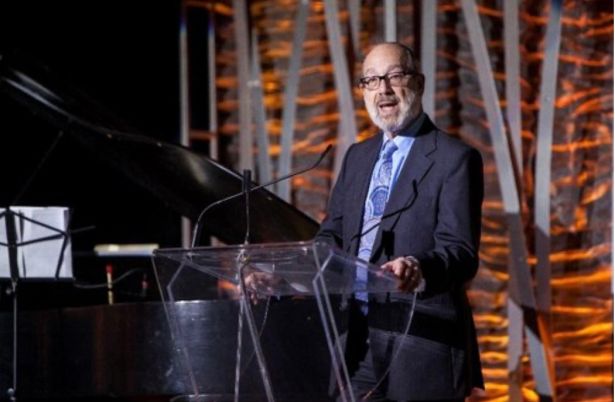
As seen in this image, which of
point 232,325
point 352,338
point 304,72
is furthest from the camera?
point 304,72

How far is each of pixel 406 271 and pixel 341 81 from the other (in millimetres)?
3357

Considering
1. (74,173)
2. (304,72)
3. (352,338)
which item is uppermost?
(304,72)

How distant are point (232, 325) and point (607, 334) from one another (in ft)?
6.60

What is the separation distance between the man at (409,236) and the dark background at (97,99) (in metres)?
2.71

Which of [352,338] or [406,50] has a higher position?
[406,50]

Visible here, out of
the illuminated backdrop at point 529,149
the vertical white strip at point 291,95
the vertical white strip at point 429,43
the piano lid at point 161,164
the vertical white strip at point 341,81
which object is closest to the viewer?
the piano lid at point 161,164

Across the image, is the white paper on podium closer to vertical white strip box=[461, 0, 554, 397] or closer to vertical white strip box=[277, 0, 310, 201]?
vertical white strip box=[277, 0, 310, 201]

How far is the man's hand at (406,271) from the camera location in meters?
2.23

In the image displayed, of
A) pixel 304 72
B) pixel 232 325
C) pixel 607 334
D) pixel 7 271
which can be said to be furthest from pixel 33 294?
pixel 607 334

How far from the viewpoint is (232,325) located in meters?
3.66

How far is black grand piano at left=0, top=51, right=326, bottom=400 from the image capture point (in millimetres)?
3832

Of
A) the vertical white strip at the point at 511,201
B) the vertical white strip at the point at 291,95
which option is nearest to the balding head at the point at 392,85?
the vertical white strip at the point at 511,201

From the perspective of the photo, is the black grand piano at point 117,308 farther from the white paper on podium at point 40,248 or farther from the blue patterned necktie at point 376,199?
the blue patterned necktie at point 376,199

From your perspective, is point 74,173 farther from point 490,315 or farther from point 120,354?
point 490,315
